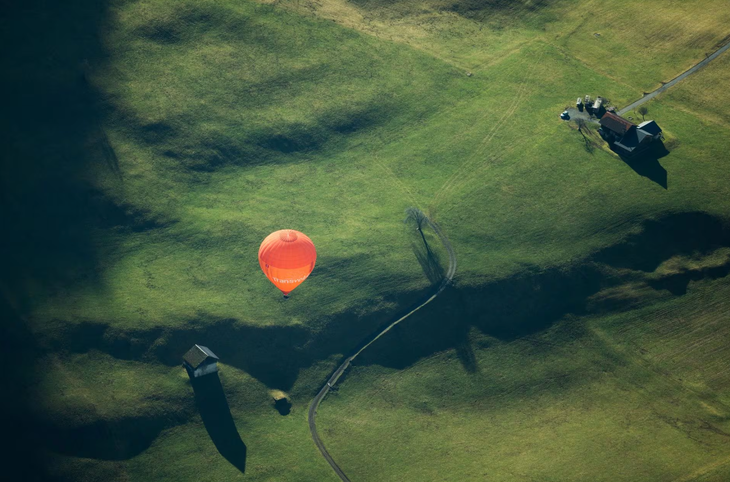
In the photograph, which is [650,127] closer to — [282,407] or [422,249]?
[422,249]

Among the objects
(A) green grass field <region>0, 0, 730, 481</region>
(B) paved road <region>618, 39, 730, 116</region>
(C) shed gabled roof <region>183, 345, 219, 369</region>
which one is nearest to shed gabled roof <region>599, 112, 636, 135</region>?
(A) green grass field <region>0, 0, 730, 481</region>

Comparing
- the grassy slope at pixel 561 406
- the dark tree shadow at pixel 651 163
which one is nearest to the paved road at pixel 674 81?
the dark tree shadow at pixel 651 163

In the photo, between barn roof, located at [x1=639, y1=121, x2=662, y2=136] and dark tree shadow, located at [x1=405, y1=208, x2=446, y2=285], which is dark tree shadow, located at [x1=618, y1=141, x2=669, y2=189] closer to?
barn roof, located at [x1=639, y1=121, x2=662, y2=136]

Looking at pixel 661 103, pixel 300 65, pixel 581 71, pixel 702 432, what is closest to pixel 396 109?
pixel 300 65

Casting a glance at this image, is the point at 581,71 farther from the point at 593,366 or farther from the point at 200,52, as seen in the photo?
the point at 200,52

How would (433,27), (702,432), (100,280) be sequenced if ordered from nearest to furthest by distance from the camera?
(702,432) < (100,280) < (433,27)

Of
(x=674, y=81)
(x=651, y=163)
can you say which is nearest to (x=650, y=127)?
(x=651, y=163)

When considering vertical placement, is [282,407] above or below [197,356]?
below
